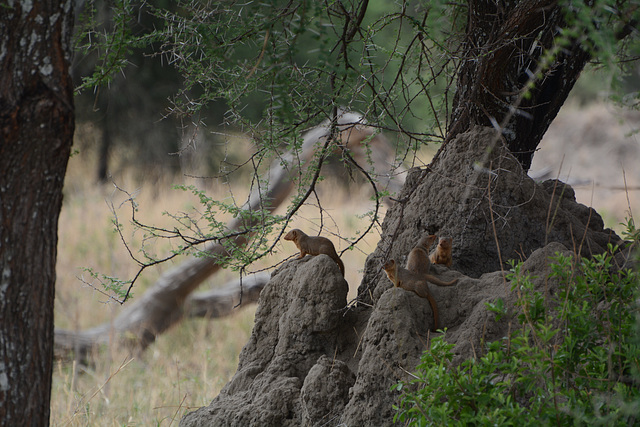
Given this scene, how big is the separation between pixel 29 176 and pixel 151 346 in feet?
22.7

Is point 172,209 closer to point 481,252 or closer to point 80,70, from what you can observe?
point 80,70

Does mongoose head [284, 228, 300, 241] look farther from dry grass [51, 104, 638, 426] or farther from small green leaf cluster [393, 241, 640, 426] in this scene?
small green leaf cluster [393, 241, 640, 426]

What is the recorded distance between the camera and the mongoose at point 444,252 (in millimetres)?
3631

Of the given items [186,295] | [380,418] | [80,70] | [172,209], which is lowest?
[380,418]

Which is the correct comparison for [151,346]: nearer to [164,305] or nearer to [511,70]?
[164,305]

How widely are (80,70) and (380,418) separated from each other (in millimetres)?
13356

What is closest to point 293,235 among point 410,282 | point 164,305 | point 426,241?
point 426,241

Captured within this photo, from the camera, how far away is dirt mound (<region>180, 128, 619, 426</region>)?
315 cm

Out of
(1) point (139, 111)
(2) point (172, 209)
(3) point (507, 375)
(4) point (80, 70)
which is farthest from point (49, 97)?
(1) point (139, 111)

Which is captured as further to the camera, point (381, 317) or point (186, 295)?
point (186, 295)

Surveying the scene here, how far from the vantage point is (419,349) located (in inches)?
124

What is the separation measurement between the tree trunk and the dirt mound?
4.15ft

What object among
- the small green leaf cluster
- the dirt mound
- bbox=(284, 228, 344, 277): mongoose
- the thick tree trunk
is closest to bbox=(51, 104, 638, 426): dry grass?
bbox=(284, 228, 344, 277): mongoose

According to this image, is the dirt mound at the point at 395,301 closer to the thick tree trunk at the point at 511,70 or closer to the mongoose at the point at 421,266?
the mongoose at the point at 421,266
